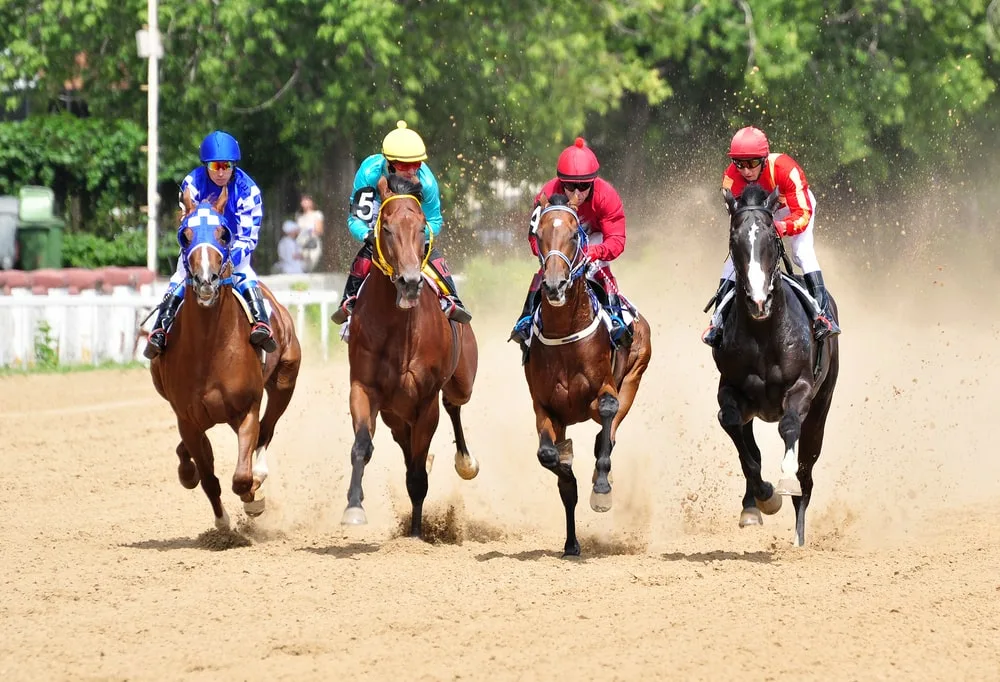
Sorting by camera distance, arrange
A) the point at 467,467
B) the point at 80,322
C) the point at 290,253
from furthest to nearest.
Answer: the point at 290,253 < the point at 80,322 < the point at 467,467

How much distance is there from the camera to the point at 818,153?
29297mm

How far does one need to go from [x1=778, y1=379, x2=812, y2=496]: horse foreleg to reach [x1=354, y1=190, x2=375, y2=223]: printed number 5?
2.77m

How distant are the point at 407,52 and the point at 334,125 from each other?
1.58 metres

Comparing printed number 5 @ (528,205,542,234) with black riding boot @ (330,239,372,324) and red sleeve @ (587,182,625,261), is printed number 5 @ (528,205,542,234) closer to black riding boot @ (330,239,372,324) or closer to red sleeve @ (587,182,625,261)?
red sleeve @ (587,182,625,261)

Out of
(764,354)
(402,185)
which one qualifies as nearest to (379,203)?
(402,185)

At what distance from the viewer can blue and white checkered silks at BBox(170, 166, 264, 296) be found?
10.4 m

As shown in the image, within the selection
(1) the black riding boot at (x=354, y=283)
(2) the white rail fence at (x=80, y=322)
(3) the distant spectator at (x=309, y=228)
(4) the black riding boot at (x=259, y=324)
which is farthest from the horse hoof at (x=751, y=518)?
(3) the distant spectator at (x=309, y=228)

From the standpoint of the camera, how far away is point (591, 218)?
34.7ft

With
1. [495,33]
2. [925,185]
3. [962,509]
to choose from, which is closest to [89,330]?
[495,33]

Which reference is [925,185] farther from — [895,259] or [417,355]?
[417,355]

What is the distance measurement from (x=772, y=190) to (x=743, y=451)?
1639mm

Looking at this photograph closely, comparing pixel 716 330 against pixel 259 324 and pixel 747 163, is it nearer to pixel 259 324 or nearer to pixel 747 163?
pixel 747 163

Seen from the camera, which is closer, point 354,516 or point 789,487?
point 789,487

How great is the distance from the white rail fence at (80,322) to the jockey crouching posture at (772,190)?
10.0m
